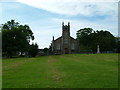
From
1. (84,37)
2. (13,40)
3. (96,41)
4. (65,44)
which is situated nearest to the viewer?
(13,40)

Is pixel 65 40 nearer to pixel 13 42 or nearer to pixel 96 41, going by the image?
pixel 96 41

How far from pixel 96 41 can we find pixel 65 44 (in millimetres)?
12932

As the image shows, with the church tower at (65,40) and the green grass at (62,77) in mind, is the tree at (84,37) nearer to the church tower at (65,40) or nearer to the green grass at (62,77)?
the church tower at (65,40)

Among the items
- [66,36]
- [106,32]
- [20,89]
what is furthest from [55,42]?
[20,89]

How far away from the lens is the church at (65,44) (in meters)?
78.1

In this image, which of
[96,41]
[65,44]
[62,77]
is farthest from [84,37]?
[62,77]

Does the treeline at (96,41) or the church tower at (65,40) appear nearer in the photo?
the treeline at (96,41)

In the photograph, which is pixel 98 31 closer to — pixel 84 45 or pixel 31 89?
pixel 84 45

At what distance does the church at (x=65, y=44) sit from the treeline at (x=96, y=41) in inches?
159

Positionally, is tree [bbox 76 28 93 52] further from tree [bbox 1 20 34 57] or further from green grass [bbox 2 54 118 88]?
green grass [bbox 2 54 118 88]

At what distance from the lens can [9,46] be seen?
179ft

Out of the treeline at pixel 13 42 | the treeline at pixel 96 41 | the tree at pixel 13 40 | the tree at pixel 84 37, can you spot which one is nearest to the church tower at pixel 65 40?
the treeline at pixel 96 41

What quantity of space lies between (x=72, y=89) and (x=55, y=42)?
7292 centimetres

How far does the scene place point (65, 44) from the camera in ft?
257
